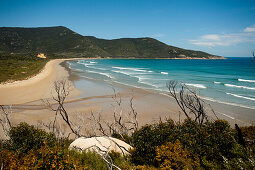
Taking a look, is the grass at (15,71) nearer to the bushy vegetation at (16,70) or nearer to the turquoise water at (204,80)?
the bushy vegetation at (16,70)

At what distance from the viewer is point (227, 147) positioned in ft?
21.1

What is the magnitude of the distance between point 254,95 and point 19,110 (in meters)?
29.9

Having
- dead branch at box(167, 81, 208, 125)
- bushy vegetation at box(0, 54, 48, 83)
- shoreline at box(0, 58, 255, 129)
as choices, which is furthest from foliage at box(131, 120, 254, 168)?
bushy vegetation at box(0, 54, 48, 83)

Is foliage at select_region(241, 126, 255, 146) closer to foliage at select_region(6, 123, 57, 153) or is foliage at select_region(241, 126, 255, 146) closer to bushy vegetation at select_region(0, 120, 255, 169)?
bushy vegetation at select_region(0, 120, 255, 169)

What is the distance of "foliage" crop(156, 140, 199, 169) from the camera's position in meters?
5.37

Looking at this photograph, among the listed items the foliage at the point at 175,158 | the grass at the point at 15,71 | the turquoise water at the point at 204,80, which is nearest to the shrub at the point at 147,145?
the foliage at the point at 175,158

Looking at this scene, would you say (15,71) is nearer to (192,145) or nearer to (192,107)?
(192,107)

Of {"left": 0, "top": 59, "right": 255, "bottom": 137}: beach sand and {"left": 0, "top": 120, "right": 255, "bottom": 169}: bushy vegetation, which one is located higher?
{"left": 0, "top": 120, "right": 255, "bottom": 169}: bushy vegetation

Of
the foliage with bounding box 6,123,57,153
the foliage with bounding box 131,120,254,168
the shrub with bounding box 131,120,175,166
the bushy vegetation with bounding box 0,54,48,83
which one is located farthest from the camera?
the bushy vegetation with bounding box 0,54,48,83

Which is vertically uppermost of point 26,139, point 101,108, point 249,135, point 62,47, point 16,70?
point 62,47

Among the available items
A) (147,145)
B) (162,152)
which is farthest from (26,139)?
(162,152)

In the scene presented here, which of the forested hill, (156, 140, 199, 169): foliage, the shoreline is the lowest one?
the shoreline

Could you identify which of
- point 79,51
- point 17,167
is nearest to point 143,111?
point 17,167

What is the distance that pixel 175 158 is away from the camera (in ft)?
18.1
